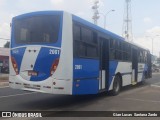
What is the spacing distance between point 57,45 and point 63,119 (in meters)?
2.75

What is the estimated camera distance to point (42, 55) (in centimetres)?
1142

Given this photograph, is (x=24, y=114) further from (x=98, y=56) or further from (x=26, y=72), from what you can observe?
(x=98, y=56)

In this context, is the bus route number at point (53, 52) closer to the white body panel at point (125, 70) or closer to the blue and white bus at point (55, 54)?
the blue and white bus at point (55, 54)

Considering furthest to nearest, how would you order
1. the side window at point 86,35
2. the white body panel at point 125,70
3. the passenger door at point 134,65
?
the passenger door at point 134,65
the white body panel at point 125,70
the side window at point 86,35

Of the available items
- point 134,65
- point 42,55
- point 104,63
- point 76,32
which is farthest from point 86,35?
point 134,65

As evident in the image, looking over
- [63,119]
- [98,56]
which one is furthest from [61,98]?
[63,119]

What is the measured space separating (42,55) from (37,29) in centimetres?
103

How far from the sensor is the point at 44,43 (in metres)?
11.5

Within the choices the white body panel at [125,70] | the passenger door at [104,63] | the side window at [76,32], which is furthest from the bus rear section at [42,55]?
the white body panel at [125,70]

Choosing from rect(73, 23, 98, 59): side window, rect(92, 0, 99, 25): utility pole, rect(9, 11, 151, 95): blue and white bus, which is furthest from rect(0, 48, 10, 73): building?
rect(73, 23, 98, 59): side window

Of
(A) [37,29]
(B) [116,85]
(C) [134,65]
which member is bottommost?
(B) [116,85]

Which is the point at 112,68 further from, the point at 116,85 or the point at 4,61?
the point at 4,61

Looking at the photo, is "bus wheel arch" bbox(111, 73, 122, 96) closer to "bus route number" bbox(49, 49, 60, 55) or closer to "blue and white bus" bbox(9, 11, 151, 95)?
"blue and white bus" bbox(9, 11, 151, 95)

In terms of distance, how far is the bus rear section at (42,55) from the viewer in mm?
11117
